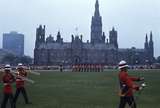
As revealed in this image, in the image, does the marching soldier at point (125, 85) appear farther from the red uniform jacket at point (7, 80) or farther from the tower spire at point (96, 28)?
the tower spire at point (96, 28)

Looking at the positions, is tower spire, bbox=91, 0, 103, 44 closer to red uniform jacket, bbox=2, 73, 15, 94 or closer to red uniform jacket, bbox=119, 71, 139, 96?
red uniform jacket, bbox=2, 73, 15, 94

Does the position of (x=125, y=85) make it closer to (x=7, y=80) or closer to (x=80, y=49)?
(x=7, y=80)

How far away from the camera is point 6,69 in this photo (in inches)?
699

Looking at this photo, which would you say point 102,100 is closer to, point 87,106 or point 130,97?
point 87,106

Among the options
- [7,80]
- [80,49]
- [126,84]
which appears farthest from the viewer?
[80,49]

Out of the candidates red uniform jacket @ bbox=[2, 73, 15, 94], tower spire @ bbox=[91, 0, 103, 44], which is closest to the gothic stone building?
tower spire @ bbox=[91, 0, 103, 44]

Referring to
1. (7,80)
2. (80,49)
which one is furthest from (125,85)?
(80,49)

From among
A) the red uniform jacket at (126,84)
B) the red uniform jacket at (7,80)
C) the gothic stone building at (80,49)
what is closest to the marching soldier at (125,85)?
the red uniform jacket at (126,84)

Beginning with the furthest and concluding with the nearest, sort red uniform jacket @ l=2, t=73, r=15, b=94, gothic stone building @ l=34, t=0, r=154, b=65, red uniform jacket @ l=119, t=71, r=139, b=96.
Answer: gothic stone building @ l=34, t=0, r=154, b=65 < red uniform jacket @ l=2, t=73, r=15, b=94 < red uniform jacket @ l=119, t=71, r=139, b=96

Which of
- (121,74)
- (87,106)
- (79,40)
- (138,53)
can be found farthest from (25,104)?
(138,53)

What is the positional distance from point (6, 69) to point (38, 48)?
151m

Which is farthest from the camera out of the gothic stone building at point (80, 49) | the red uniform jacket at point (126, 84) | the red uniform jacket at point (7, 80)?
the gothic stone building at point (80, 49)

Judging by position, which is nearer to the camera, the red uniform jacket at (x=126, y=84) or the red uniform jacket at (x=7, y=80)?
the red uniform jacket at (x=126, y=84)

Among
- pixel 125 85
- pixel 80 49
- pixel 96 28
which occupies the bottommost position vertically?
pixel 125 85
